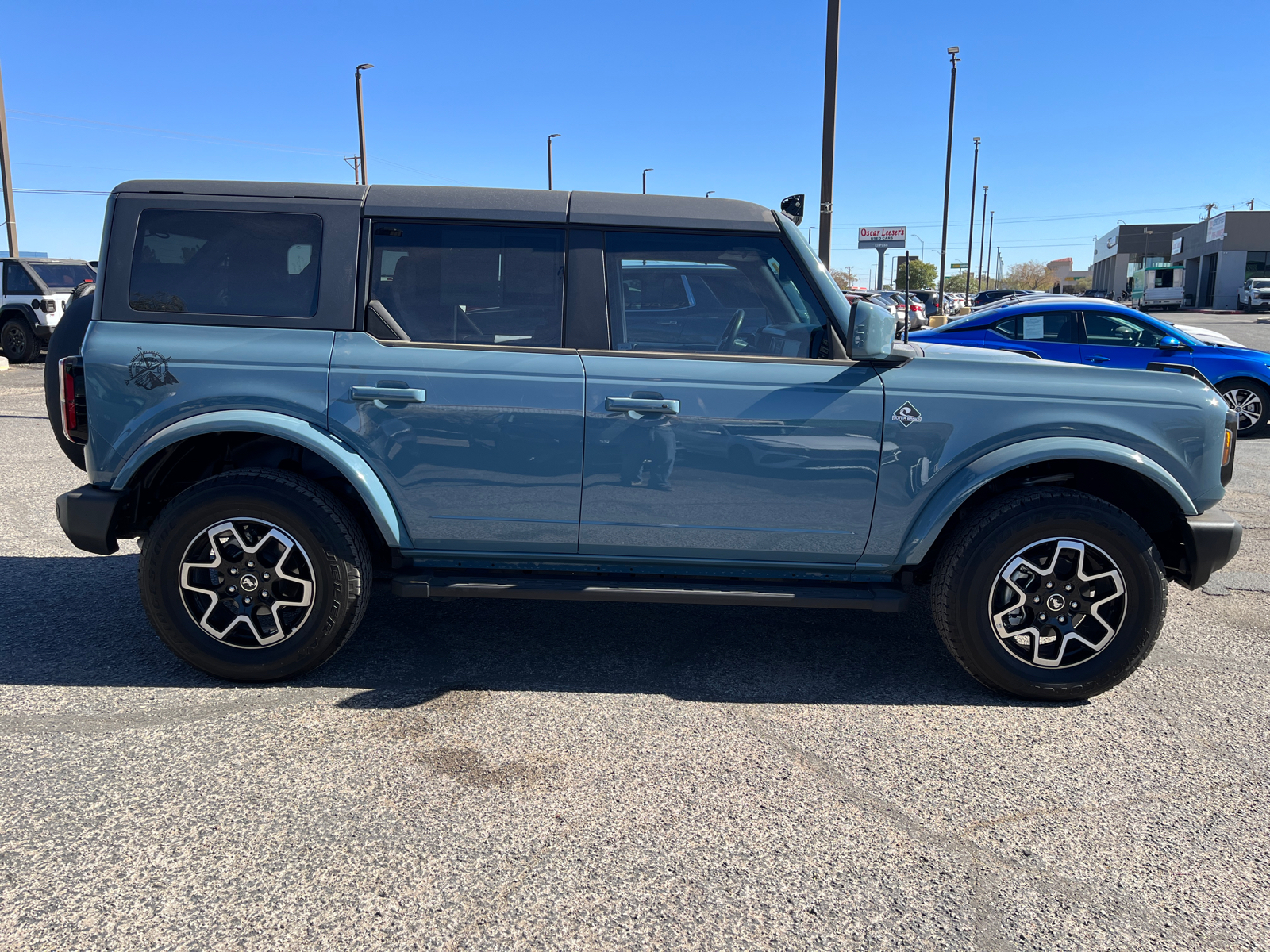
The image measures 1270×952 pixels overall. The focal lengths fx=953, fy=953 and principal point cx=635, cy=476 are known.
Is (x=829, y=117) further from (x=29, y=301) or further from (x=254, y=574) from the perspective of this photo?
(x=29, y=301)

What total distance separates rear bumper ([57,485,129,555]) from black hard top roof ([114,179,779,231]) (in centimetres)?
122

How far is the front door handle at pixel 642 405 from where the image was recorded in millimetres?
3652

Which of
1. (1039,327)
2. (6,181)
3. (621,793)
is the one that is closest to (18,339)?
(6,181)

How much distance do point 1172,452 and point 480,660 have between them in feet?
9.67

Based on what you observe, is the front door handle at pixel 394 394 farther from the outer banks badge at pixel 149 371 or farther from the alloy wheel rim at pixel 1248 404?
the alloy wheel rim at pixel 1248 404

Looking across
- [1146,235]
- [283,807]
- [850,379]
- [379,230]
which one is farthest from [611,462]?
[1146,235]

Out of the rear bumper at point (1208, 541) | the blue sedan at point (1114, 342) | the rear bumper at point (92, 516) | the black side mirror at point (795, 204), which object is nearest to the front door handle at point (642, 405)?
the rear bumper at point (92, 516)

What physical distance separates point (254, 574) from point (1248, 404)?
11.1 m

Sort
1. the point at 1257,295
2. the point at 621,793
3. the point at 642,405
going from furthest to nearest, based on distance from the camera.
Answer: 1. the point at 1257,295
2. the point at 642,405
3. the point at 621,793

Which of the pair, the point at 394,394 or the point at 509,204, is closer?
the point at 394,394

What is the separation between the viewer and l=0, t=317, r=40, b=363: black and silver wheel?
1745 cm

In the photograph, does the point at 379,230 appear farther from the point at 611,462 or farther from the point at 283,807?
the point at 283,807

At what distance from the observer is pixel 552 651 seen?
4.29m

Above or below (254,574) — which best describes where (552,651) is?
below
